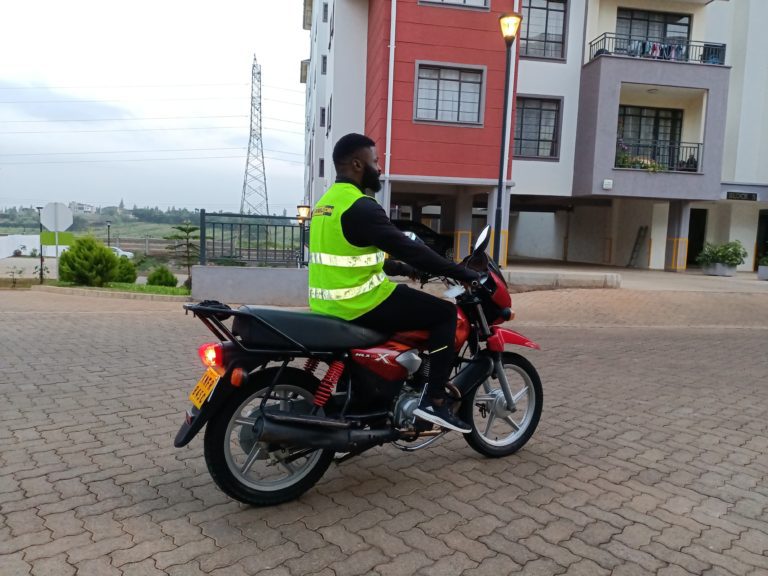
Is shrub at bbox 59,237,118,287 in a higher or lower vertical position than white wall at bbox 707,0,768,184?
lower

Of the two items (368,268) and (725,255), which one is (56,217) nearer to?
(368,268)

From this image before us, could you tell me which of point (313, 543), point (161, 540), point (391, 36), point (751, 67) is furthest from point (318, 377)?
point (751, 67)

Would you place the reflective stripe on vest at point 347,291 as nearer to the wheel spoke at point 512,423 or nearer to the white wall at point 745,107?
the wheel spoke at point 512,423

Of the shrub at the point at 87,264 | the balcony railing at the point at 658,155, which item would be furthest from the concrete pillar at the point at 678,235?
the shrub at the point at 87,264

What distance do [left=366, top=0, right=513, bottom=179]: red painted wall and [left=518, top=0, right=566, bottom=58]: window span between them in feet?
12.4

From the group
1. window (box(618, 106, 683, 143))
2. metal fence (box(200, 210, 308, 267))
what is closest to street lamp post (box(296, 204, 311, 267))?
metal fence (box(200, 210, 308, 267))

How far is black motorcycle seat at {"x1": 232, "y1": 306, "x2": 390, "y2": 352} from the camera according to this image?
323 centimetres

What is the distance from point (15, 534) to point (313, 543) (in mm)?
1458

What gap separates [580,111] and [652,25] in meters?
4.43

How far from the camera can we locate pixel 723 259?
20469 millimetres

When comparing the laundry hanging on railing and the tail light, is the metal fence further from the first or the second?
the laundry hanging on railing

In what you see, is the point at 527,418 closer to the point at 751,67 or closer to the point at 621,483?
the point at 621,483

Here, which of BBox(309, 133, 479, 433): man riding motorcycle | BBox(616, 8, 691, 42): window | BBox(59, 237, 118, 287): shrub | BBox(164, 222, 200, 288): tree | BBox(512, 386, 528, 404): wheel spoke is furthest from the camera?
BBox(616, 8, 691, 42): window

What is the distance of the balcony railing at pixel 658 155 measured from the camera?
816 inches
